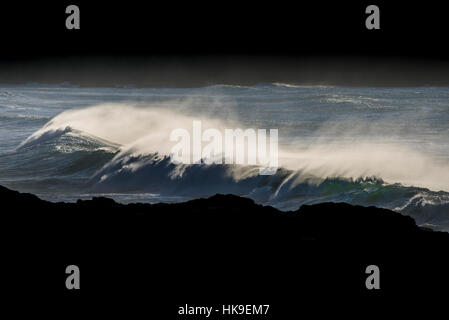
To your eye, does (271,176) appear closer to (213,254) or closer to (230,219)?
(230,219)

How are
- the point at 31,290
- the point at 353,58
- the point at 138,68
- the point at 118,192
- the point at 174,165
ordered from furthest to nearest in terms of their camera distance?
the point at 138,68 → the point at 353,58 → the point at 174,165 → the point at 118,192 → the point at 31,290

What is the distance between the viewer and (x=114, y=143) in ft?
82.6

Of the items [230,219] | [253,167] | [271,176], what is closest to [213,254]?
[230,219]

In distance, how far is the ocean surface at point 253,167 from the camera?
53.3 ft

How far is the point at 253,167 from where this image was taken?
18.3m

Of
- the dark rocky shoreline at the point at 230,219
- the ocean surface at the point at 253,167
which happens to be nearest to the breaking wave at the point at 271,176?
the ocean surface at the point at 253,167

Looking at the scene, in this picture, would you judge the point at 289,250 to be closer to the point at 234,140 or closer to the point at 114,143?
the point at 234,140

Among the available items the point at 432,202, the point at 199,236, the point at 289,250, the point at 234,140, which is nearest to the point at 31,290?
the point at 199,236

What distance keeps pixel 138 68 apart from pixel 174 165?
64.7m

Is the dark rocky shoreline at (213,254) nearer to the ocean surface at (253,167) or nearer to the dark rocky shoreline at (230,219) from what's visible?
the dark rocky shoreline at (230,219)

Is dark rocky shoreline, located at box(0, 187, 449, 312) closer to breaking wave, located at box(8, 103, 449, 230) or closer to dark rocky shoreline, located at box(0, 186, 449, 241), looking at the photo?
dark rocky shoreline, located at box(0, 186, 449, 241)

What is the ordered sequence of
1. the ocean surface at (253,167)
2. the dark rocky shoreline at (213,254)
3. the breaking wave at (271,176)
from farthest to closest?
the ocean surface at (253,167), the breaking wave at (271,176), the dark rocky shoreline at (213,254)

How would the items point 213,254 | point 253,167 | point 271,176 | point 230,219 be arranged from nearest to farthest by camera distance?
point 213,254 < point 230,219 < point 271,176 < point 253,167

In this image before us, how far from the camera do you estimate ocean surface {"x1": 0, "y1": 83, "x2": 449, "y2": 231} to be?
1623cm
